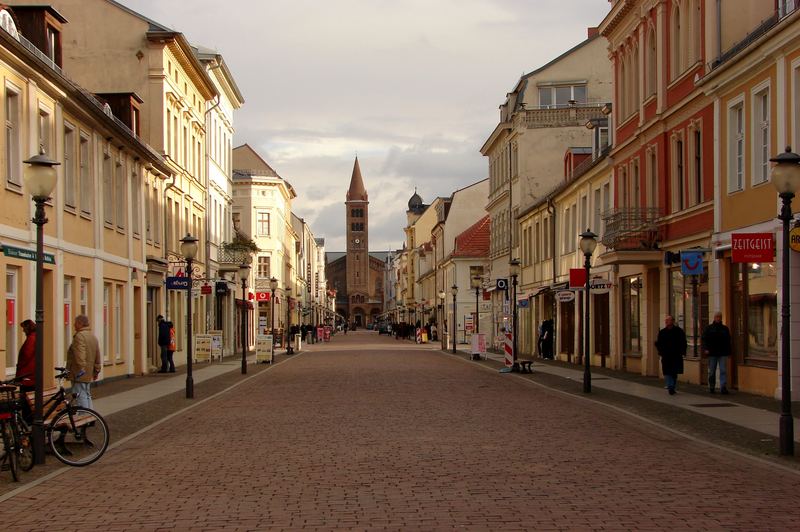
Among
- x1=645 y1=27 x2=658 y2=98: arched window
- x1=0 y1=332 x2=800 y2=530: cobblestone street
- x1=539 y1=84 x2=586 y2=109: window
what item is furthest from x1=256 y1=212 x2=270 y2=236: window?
x1=0 y1=332 x2=800 y2=530: cobblestone street

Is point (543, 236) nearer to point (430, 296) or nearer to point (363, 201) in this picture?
point (430, 296)

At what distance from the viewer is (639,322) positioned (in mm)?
31359

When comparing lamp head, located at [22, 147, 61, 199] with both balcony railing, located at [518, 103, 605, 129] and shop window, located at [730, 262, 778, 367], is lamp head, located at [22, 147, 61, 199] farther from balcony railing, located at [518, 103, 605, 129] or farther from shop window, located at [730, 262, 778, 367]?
balcony railing, located at [518, 103, 605, 129]

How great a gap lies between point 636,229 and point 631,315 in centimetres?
466

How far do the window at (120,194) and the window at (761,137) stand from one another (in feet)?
58.1

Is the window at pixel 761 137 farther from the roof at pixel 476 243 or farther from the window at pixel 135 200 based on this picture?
the roof at pixel 476 243

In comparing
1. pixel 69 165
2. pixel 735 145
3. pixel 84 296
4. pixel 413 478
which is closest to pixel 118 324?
pixel 84 296

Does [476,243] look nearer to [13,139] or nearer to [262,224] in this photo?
[262,224]

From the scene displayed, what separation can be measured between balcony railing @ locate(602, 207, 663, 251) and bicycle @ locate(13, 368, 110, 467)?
18.7m

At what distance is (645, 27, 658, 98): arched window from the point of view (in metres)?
29.8

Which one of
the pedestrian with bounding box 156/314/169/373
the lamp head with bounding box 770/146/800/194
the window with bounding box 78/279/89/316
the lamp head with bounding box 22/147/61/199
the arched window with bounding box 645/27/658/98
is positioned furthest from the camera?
the pedestrian with bounding box 156/314/169/373

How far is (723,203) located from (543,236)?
24290 millimetres

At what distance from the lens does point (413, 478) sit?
10.9 meters

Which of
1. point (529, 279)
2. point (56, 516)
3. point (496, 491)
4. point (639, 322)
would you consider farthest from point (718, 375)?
point (529, 279)
